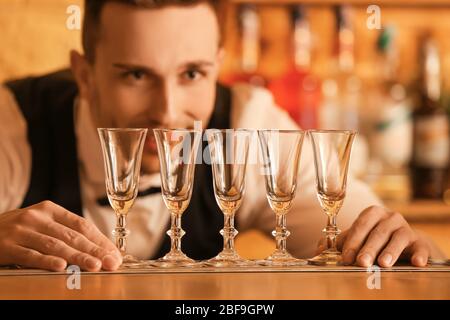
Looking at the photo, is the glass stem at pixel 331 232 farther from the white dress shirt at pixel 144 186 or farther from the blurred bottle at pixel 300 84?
the blurred bottle at pixel 300 84

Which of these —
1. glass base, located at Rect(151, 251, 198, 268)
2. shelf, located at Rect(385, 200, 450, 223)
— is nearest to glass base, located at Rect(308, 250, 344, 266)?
glass base, located at Rect(151, 251, 198, 268)

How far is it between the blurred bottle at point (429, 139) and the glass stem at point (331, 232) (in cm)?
110

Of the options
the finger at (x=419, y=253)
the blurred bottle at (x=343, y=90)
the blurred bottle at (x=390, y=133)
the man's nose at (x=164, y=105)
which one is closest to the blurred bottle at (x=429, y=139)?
the blurred bottle at (x=390, y=133)

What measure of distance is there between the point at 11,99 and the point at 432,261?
1.00 metres

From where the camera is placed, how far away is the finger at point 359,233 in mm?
1063

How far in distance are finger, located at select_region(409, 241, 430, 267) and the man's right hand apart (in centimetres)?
35

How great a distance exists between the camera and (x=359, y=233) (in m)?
1.08

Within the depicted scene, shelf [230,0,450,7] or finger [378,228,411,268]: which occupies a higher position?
shelf [230,0,450,7]

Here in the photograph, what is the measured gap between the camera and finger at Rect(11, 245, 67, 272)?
1.00 metres

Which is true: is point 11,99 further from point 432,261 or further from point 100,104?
point 432,261

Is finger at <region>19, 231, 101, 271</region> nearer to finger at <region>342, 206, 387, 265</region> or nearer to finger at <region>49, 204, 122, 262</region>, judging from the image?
finger at <region>49, 204, 122, 262</region>

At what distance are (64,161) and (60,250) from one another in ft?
2.48

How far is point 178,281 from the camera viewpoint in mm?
936

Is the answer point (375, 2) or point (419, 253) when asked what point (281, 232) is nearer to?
point (419, 253)
